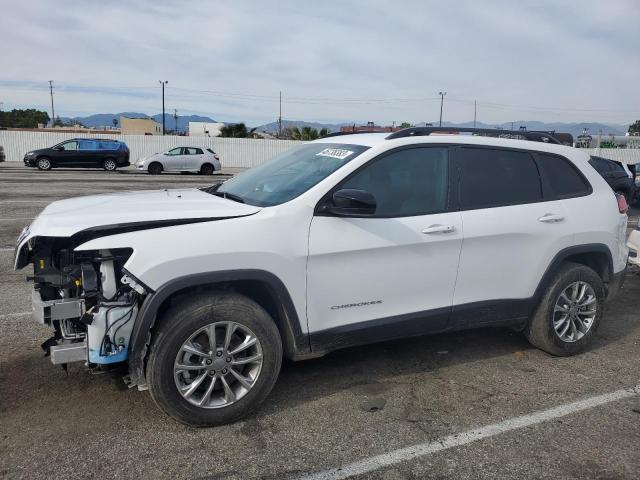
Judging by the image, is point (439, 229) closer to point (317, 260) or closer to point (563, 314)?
point (317, 260)

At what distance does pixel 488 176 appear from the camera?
4340mm

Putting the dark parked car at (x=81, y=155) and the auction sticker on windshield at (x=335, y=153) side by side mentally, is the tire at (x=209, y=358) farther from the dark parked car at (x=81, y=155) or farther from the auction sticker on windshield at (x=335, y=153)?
the dark parked car at (x=81, y=155)

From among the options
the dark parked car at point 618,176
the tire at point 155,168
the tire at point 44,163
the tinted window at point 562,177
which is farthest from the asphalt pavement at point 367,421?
the tire at point 44,163

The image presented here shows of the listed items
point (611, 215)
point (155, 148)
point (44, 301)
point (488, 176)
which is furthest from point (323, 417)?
point (155, 148)

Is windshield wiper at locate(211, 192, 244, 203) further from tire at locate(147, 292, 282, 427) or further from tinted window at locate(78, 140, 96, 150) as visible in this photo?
tinted window at locate(78, 140, 96, 150)

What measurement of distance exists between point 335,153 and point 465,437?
210cm

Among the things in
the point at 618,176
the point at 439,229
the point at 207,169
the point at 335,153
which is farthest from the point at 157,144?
the point at 439,229

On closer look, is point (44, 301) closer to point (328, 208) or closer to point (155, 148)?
point (328, 208)

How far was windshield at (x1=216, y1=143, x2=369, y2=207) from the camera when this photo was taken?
151 inches

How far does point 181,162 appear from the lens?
90.9 feet

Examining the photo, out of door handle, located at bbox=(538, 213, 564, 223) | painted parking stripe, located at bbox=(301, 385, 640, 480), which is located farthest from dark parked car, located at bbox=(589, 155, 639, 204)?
painted parking stripe, located at bbox=(301, 385, 640, 480)

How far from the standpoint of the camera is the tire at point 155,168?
27.2 metres

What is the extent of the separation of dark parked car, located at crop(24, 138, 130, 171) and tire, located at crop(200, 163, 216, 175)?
3.69 metres

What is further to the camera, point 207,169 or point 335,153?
point 207,169
